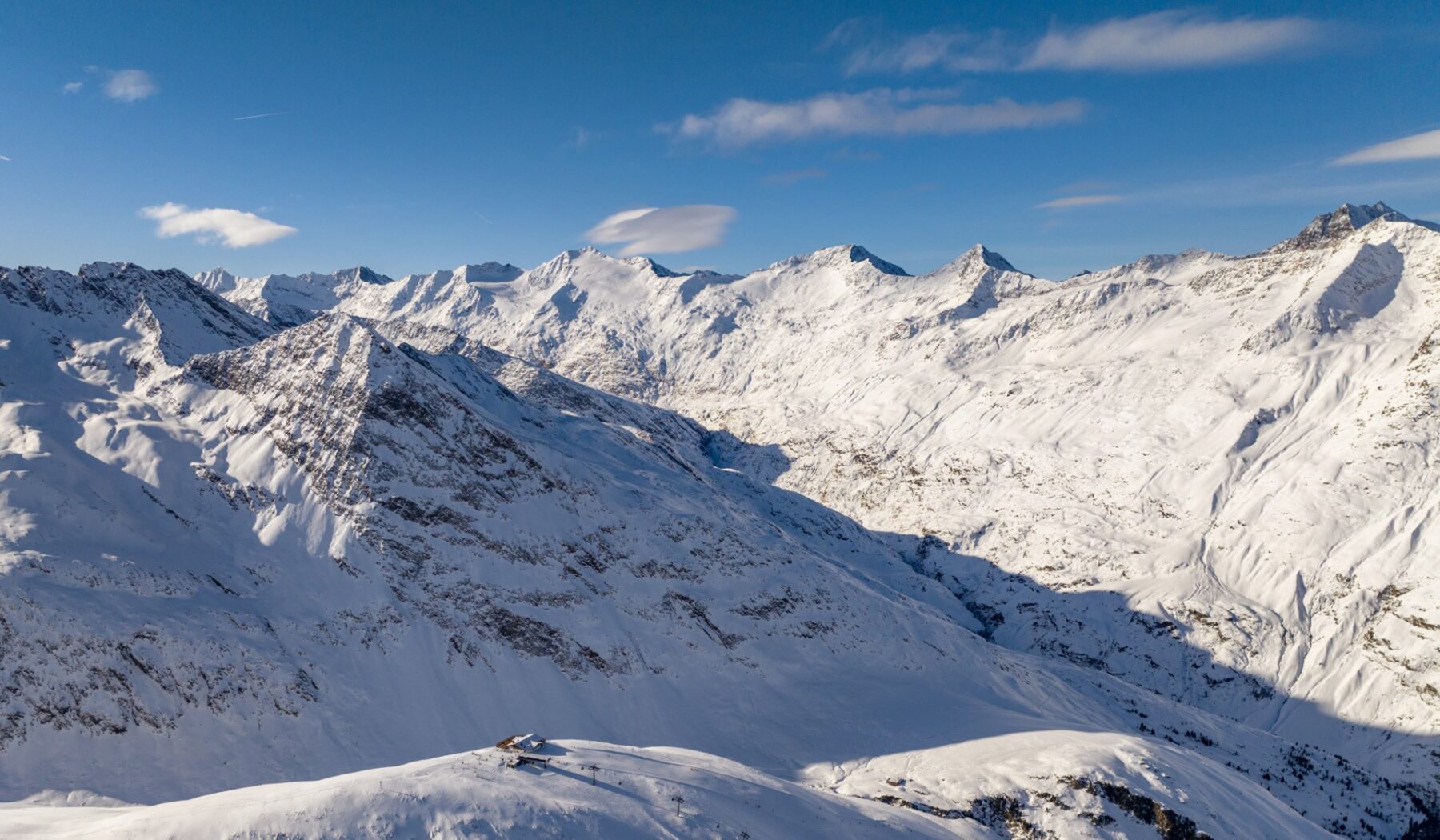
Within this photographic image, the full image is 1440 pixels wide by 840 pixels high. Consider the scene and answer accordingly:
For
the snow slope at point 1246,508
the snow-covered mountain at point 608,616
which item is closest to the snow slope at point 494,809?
the snow-covered mountain at point 608,616

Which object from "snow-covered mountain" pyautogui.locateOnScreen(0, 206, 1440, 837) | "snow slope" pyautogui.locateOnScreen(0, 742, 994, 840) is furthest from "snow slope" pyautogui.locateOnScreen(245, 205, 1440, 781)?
"snow slope" pyautogui.locateOnScreen(0, 742, 994, 840)

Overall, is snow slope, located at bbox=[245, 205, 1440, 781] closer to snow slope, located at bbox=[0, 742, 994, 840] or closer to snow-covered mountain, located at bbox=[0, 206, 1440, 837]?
snow-covered mountain, located at bbox=[0, 206, 1440, 837]

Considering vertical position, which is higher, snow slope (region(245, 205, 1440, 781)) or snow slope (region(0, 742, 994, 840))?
snow slope (region(245, 205, 1440, 781))

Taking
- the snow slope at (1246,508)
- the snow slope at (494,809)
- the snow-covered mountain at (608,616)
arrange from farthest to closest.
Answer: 1. the snow slope at (1246,508)
2. the snow-covered mountain at (608,616)
3. the snow slope at (494,809)

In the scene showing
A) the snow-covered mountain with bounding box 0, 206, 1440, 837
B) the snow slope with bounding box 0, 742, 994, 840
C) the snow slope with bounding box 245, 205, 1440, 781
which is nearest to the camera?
the snow slope with bounding box 0, 742, 994, 840

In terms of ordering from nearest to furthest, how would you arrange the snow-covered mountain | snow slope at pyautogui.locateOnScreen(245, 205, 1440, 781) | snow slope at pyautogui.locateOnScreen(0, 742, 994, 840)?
snow slope at pyautogui.locateOnScreen(0, 742, 994, 840) → the snow-covered mountain → snow slope at pyautogui.locateOnScreen(245, 205, 1440, 781)

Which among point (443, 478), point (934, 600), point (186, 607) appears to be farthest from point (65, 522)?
point (934, 600)

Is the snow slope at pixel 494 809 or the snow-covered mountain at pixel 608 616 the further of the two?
the snow-covered mountain at pixel 608 616

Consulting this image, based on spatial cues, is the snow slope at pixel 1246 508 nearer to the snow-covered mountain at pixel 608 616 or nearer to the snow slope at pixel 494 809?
the snow-covered mountain at pixel 608 616

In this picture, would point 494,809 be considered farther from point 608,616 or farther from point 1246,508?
point 1246,508
